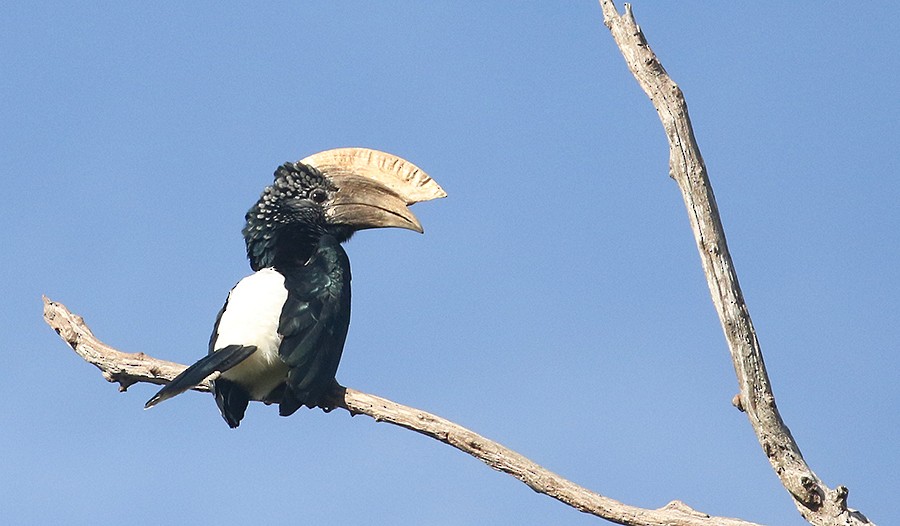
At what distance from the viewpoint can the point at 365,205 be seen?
7.34 meters

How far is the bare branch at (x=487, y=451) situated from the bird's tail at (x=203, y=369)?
25 centimetres

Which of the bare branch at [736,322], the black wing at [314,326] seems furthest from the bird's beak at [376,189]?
the bare branch at [736,322]

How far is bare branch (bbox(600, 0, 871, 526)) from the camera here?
4.97 m

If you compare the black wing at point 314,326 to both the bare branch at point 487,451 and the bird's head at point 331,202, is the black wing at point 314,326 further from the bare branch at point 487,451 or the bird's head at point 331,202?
the bird's head at point 331,202

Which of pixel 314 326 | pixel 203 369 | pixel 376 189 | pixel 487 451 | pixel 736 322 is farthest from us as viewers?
pixel 376 189

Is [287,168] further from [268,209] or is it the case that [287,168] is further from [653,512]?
[653,512]

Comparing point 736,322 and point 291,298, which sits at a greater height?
point 291,298

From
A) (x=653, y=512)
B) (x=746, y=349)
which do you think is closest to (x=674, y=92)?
(x=746, y=349)

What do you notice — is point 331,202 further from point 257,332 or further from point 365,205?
point 257,332

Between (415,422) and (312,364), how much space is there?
1.05 metres

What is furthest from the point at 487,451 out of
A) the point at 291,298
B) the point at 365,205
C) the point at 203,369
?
the point at 365,205

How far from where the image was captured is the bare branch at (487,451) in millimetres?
5145

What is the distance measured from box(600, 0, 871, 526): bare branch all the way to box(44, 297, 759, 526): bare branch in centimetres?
27

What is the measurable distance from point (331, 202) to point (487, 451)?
2.43 metres
